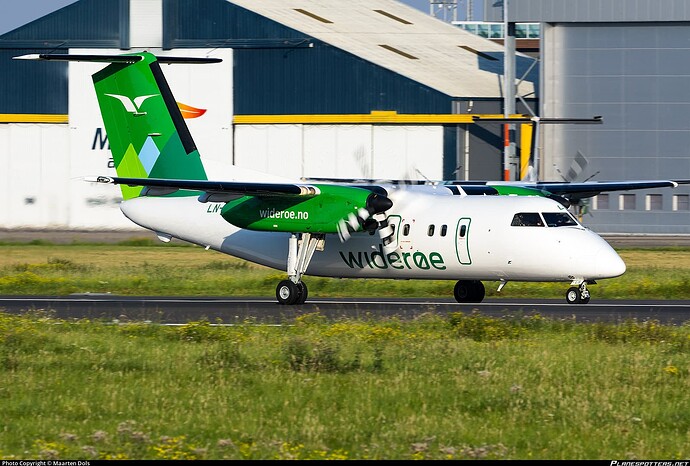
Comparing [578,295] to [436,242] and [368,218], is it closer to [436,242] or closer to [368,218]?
[436,242]

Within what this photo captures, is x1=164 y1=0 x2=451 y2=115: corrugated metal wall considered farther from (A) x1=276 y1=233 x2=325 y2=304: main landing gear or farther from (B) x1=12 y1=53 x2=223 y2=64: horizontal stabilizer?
(A) x1=276 y1=233 x2=325 y2=304: main landing gear

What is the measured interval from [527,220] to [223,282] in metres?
11.0

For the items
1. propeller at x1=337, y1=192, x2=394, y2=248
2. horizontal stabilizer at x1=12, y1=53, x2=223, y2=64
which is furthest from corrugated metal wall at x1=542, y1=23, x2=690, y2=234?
propeller at x1=337, y1=192, x2=394, y2=248

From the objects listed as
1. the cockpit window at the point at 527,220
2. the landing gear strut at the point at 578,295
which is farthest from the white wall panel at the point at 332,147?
the landing gear strut at the point at 578,295

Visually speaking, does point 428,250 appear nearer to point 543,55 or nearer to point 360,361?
point 360,361

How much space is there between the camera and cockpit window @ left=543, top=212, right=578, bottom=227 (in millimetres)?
22472

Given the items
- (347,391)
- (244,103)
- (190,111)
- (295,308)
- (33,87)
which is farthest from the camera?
(33,87)

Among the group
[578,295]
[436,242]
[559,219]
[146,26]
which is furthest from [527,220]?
[146,26]

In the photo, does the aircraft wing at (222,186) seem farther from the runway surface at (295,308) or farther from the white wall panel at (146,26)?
the white wall panel at (146,26)

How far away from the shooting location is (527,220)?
22.6 metres

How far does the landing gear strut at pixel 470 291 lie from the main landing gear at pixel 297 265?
3.51m

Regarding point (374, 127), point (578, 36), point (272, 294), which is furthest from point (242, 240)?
point (578, 36)

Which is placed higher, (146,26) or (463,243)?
(146,26)

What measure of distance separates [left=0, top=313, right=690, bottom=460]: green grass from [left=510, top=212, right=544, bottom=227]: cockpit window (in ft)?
14.6
